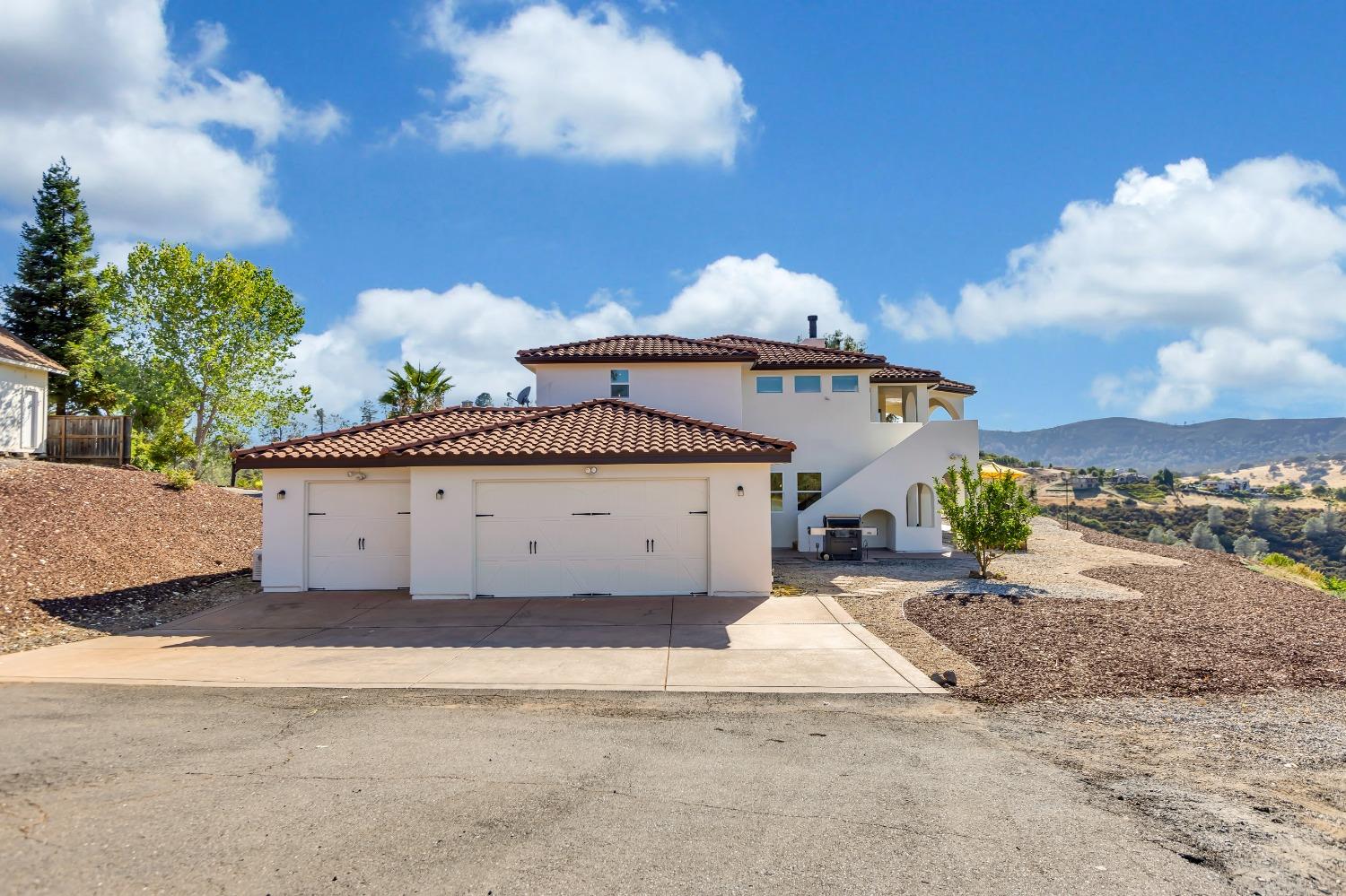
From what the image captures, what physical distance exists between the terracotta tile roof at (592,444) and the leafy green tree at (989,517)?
455 centimetres

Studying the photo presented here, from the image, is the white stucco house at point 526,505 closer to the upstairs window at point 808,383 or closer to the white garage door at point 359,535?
the white garage door at point 359,535

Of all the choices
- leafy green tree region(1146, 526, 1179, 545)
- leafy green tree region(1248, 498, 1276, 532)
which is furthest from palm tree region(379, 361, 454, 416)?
leafy green tree region(1248, 498, 1276, 532)

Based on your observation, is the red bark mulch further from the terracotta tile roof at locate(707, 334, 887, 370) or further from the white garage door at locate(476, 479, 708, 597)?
the terracotta tile roof at locate(707, 334, 887, 370)

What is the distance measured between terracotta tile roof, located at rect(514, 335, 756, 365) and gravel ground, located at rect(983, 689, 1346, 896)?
1454 cm

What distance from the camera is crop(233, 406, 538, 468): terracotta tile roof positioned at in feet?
48.9

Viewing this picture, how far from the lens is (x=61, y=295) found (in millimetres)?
34125

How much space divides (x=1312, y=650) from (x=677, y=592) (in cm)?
968

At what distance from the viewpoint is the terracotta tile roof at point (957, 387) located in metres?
27.0

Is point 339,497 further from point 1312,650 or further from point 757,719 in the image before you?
point 1312,650

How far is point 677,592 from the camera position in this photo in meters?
14.6

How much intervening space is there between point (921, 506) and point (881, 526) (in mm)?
1357

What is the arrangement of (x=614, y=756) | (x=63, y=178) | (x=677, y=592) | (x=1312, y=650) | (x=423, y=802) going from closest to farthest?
(x=423, y=802) < (x=614, y=756) < (x=1312, y=650) < (x=677, y=592) < (x=63, y=178)

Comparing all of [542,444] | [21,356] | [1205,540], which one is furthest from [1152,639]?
[1205,540]

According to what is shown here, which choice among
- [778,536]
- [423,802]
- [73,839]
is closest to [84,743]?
[73,839]
